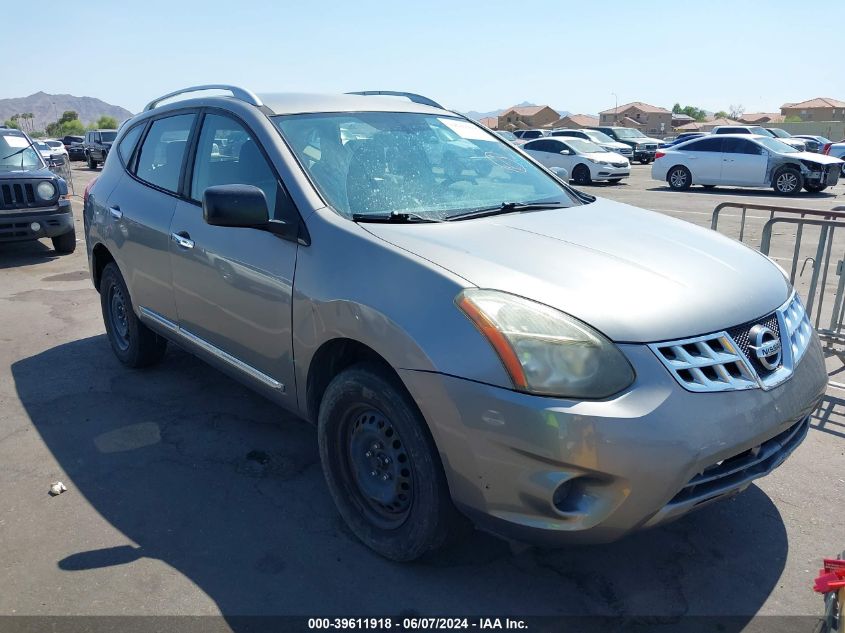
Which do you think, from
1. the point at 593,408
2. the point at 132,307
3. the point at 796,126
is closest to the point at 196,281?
the point at 132,307

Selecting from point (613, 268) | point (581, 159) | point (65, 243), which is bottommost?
point (65, 243)

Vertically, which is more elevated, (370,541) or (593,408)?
(593,408)

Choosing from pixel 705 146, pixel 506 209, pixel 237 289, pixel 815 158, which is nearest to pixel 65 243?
pixel 237 289

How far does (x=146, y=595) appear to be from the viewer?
2.71 m

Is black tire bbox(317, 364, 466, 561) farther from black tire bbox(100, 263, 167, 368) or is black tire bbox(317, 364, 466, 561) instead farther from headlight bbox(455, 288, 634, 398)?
black tire bbox(100, 263, 167, 368)

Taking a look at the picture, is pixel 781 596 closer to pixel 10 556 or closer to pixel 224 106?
pixel 10 556

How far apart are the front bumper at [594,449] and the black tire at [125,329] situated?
3010 mm

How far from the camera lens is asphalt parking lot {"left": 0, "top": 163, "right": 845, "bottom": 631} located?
2.68 meters

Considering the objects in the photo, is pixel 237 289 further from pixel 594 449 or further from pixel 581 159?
pixel 581 159

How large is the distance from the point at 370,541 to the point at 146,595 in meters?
0.88

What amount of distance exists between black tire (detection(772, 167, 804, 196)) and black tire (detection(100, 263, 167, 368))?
719 inches

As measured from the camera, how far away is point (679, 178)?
821 inches

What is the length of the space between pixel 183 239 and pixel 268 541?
5.53ft

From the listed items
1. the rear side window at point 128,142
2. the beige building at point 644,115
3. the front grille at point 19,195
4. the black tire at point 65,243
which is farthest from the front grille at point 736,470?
the beige building at point 644,115
